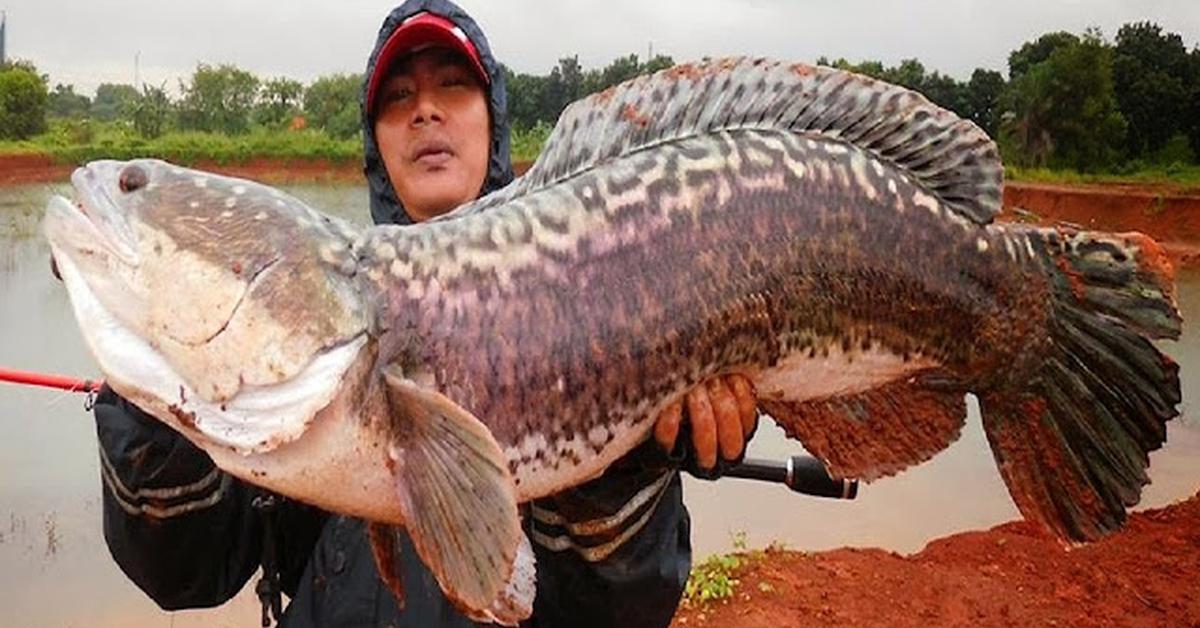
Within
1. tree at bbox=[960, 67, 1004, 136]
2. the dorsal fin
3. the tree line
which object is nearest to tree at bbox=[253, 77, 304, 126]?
the tree line

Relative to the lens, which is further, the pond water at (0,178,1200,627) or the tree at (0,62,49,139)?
the tree at (0,62,49,139)

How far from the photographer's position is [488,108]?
3221 mm

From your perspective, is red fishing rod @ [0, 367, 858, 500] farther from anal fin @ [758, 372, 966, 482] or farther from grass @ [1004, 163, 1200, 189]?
grass @ [1004, 163, 1200, 189]

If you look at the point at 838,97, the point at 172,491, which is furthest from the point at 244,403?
the point at 838,97

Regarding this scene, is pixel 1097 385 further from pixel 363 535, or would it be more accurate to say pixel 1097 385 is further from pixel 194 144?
pixel 194 144

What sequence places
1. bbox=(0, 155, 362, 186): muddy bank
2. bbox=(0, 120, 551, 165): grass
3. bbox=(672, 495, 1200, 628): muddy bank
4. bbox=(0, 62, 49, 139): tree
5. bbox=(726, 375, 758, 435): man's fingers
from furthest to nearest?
1. bbox=(0, 62, 49, 139): tree
2. bbox=(0, 155, 362, 186): muddy bank
3. bbox=(0, 120, 551, 165): grass
4. bbox=(672, 495, 1200, 628): muddy bank
5. bbox=(726, 375, 758, 435): man's fingers

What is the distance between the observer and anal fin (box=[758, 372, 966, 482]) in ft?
8.00

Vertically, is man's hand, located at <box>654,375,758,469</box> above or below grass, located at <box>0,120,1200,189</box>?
below

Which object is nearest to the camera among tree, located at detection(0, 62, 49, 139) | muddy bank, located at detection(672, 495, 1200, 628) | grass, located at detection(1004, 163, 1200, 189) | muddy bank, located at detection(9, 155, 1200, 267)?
muddy bank, located at detection(672, 495, 1200, 628)

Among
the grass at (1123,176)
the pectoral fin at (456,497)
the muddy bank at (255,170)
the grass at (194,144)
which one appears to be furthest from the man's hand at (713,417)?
the grass at (1123,176)

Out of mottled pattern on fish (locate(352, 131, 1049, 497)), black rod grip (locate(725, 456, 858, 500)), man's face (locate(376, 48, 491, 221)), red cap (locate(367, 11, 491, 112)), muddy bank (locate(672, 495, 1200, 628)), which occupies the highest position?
red cap (locate(367, 11, 491, 112))

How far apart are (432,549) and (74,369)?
363 inches

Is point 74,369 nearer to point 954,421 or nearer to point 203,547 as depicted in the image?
point 203,547

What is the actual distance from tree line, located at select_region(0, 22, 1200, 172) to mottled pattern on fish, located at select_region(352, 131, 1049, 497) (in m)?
27.0
